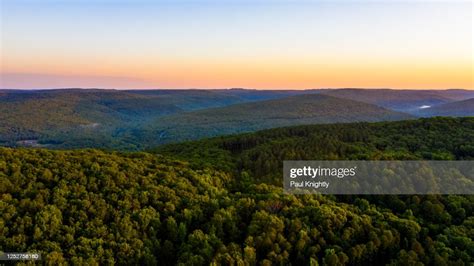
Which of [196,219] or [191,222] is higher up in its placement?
[196,219]

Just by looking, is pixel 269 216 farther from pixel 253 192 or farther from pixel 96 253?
pixel 96 253

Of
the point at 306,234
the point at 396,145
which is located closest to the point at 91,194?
the point at 306,234

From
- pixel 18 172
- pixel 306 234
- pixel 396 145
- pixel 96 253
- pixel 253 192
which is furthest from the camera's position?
pixel 396 145

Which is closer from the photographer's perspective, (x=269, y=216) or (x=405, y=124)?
(x=269, y=216)

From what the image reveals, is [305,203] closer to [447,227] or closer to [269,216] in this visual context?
[269,216]

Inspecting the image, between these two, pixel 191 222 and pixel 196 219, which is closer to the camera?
pixel 191 222

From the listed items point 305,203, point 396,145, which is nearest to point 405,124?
point 396,145

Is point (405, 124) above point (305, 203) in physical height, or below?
above

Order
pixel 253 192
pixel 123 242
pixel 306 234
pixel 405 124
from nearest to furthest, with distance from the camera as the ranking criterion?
pixel 123 242
pixel 306 234
pixel 253 192
pixel 405 124
